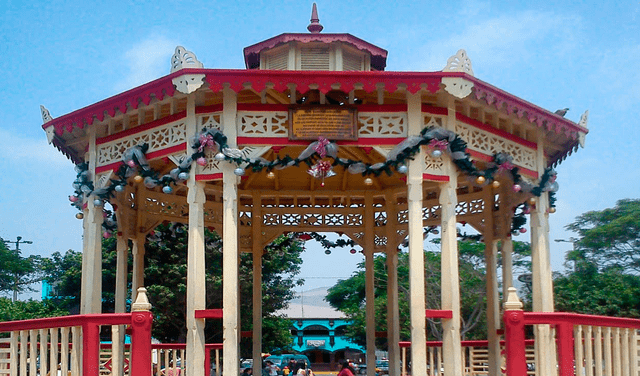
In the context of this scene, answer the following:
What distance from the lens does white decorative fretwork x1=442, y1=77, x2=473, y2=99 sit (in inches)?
532

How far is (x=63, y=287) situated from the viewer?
4256 cm

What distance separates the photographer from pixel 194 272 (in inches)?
535

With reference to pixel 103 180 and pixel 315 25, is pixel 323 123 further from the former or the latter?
pixel 103 180

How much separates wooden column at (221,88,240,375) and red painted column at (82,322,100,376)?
250 cm

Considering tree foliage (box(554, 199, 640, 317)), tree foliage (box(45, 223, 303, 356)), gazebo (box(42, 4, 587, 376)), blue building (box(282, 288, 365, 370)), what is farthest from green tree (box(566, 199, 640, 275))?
blue building (box(282, 288, 365, 370))

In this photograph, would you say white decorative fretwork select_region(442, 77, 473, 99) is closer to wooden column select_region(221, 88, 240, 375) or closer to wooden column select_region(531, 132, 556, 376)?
wooden column select_region(531, 132, 556, 376)

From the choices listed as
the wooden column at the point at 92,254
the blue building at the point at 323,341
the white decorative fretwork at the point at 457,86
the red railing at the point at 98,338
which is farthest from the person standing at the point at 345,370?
the blue building at the point at 323,341

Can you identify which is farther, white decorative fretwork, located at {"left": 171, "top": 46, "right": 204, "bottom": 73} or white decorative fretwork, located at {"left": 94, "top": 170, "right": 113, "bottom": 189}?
white decorative fretwork, located at {"left": 94, "top": 170, "right": 113, "bottom": 189}

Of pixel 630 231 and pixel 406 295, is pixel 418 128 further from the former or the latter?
pixel 406 295

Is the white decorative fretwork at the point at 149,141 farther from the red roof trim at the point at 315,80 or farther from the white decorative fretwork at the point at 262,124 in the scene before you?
the white decorative fretwork at the point at 262,124

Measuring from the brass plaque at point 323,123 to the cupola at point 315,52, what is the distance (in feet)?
8.94

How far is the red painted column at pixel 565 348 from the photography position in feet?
35.7

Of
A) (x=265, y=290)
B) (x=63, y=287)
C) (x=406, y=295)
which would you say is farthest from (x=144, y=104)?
(x=406, y=295)

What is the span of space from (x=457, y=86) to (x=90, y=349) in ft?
25.7
